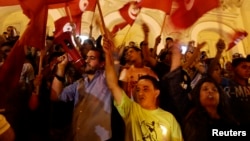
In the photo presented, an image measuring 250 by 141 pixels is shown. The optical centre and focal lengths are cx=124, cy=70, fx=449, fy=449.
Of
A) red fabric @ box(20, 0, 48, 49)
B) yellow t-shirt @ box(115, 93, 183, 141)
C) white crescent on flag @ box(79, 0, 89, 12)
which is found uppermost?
white crescent on flag @ box(79, 0, 89, 12)

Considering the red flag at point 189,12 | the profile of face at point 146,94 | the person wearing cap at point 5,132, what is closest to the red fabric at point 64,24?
the red flag at point 189,12

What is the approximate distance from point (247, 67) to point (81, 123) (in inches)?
54.5

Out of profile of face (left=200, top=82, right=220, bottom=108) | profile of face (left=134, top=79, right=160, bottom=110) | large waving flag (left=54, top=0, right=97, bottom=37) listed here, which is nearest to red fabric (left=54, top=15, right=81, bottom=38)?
large waving flag (left=54, top=0, right=97, bottom=37)

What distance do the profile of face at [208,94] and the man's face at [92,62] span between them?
714mm

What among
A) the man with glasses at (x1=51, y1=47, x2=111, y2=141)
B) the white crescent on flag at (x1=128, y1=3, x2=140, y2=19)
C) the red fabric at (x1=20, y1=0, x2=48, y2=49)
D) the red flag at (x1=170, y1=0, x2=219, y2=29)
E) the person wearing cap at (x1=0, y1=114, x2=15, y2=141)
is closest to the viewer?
the person wearing cap at (x1=0, y1=114, x2=15, y2=141)

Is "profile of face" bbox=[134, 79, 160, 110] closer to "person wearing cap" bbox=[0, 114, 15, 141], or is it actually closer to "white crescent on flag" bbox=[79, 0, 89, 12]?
"person wearing cap" bbox=[0, 114, 15, 141]

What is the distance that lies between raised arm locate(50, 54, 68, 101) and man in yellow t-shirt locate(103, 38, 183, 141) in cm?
47

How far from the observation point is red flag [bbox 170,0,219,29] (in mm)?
3443

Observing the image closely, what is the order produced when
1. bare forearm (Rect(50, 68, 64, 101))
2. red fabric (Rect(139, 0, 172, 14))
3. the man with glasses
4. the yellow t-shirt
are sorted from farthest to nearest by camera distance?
red fabric (Rect(139, 0, 172, 14)) < bare forearm (Rect(50, 68, 64, 101)) < the man with glasses < the yellow t-shirt

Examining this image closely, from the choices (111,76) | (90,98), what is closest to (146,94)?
(111,76)

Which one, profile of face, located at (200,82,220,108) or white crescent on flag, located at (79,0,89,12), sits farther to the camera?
white crescent on flag, located at (79,0,89,12)

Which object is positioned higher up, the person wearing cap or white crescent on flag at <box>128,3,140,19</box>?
white crescent on flag at <box>128,3,140,19</box>

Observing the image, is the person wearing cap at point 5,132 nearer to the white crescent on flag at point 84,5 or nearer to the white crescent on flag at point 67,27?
the white crescent on flag at point 67,27

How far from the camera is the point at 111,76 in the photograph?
2789 millimetres
